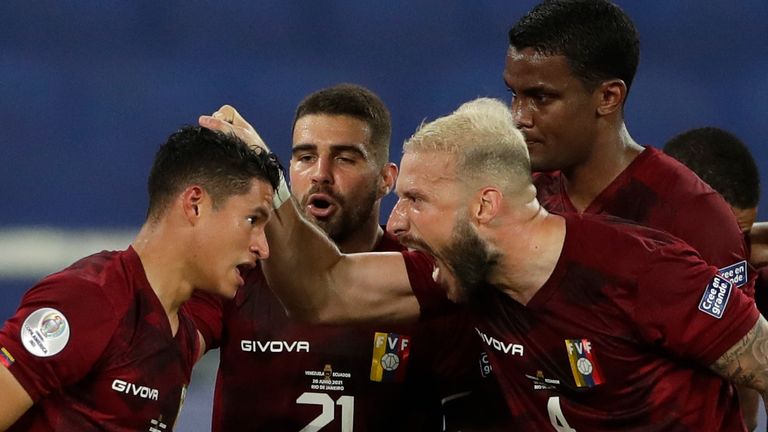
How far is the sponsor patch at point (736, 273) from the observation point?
3439 millimetres

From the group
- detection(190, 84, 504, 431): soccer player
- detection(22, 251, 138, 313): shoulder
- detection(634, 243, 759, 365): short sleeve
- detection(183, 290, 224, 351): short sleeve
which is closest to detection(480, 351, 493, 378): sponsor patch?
detection(190, 84, 504, 431): soccer player

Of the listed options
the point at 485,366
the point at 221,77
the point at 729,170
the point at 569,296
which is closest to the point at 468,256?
the point at 569,296

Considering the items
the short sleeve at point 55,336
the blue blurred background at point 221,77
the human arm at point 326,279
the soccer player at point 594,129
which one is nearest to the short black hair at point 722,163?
the soccer player at point 594,129

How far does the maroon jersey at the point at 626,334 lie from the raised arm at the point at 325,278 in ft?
1.41

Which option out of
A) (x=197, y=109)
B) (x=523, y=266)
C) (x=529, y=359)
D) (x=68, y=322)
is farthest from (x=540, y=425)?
(x=197, y=109)

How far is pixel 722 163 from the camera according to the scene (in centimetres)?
465

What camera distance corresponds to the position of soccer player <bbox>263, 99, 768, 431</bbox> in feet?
10.1

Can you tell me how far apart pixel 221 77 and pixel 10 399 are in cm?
418

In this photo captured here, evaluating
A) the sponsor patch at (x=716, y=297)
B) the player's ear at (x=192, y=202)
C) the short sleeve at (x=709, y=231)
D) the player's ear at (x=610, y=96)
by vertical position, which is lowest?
the sponsor patch at (x=716, y=297)

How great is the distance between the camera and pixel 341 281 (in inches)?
142

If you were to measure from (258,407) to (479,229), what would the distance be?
3.33 ft

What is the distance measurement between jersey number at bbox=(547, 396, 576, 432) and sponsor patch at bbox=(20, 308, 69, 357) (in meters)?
1.28

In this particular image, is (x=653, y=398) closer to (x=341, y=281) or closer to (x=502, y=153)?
(x=502, y=153)

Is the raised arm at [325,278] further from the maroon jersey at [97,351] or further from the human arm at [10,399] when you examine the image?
the human arm at [10,399]
